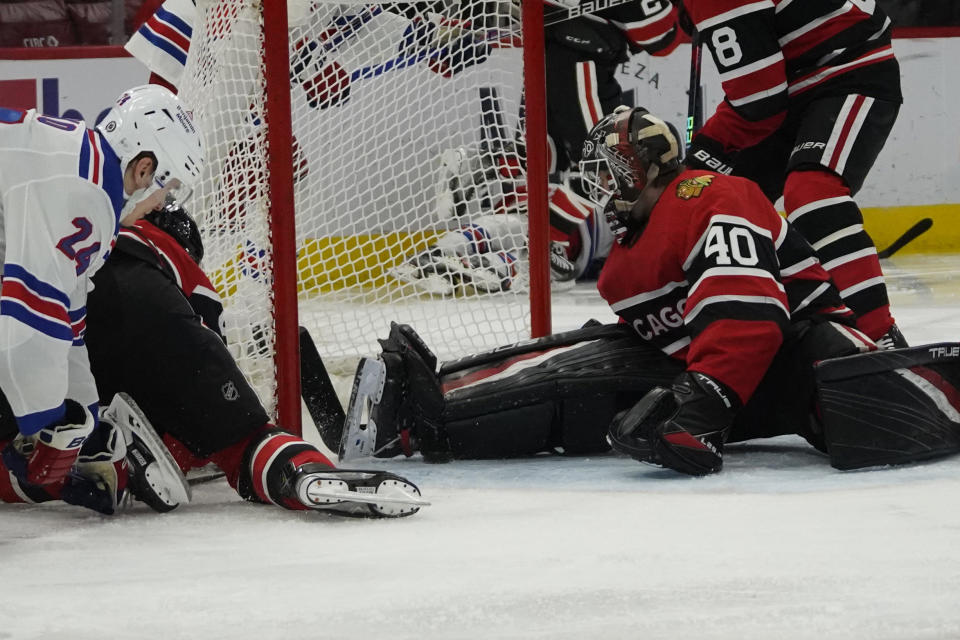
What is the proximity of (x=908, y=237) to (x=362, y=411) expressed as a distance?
4.31 metres

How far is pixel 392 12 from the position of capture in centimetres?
320

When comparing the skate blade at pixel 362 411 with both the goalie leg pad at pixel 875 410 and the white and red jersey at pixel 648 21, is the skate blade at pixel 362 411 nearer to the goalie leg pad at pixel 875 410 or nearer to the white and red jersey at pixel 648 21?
the goalie leg pad at pixel 875 410

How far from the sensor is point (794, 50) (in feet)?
9.60

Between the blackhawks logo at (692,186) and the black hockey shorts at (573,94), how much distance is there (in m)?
3.07

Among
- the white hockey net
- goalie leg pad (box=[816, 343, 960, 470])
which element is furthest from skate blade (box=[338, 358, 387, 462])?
goalie leg pad (box=[816, 343, 960, 470])

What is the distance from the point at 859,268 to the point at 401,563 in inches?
55.6

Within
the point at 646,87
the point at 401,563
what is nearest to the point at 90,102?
the point at 646,87

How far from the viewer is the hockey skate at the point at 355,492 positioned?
75.2 inches

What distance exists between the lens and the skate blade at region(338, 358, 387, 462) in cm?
240

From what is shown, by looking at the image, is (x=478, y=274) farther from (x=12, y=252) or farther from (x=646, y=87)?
(x=646, y=87)

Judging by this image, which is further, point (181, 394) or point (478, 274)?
point (478, 274)

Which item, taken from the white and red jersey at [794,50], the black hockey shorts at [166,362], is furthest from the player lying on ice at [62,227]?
the white and red jersey at [794,50]

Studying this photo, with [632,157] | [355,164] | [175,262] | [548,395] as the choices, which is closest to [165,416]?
[175,262]

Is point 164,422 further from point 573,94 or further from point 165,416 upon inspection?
point 573,94
